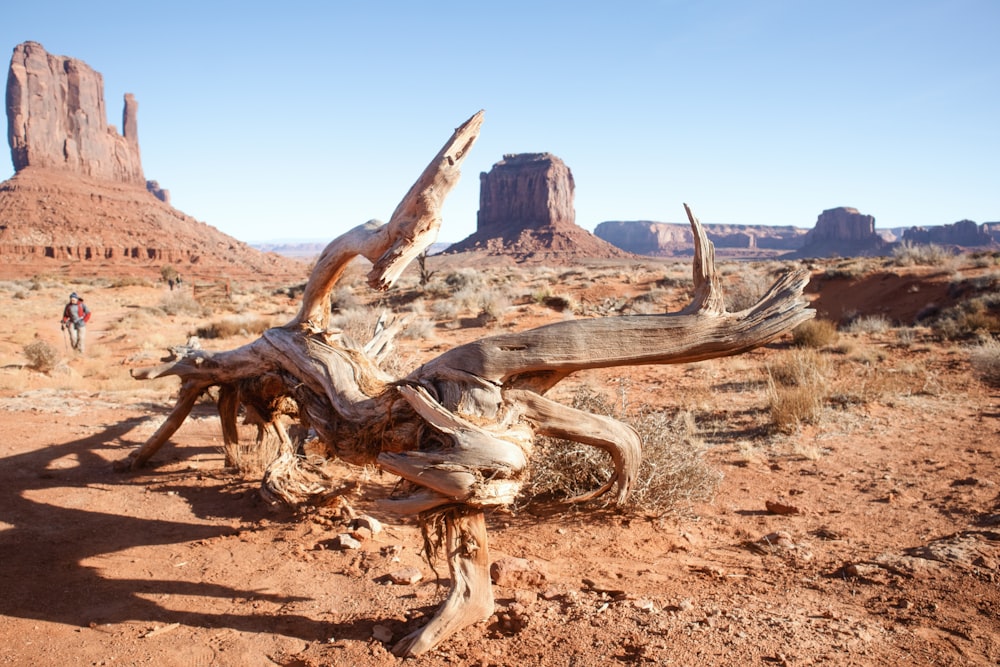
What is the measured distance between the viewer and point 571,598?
3432 mm

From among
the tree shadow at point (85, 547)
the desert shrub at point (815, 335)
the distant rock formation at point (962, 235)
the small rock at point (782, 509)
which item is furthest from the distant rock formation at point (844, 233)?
the tree shadow at point (85, 547)

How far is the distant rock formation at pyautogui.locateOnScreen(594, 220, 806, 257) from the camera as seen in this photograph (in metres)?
144

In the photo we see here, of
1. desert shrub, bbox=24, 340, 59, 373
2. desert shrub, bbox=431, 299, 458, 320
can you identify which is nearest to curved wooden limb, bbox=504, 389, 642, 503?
desert shrub, bbox=24, 340, 59, 373

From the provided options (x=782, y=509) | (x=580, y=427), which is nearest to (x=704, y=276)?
(x=580, y=427)

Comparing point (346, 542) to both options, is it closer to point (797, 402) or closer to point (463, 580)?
point (463, 580)

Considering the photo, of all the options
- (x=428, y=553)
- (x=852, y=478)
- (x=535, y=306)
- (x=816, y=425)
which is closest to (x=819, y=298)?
(x=535, y=306)

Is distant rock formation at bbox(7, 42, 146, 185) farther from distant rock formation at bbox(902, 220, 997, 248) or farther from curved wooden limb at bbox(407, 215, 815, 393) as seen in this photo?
distant rock formation at bbox(902, 220, 997, 248)

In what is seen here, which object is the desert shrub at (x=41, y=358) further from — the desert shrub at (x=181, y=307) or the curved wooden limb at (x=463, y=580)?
the desert shrub at (x=181, y=307)

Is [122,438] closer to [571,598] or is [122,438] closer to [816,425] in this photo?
[571,598]

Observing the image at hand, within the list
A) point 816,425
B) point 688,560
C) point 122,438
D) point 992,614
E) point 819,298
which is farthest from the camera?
point 819,298

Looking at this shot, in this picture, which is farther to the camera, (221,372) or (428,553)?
(221,372)

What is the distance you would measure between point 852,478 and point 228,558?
18.0 feet

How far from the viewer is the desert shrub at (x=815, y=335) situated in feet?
39.6

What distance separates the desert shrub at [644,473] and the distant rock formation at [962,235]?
374 ft
